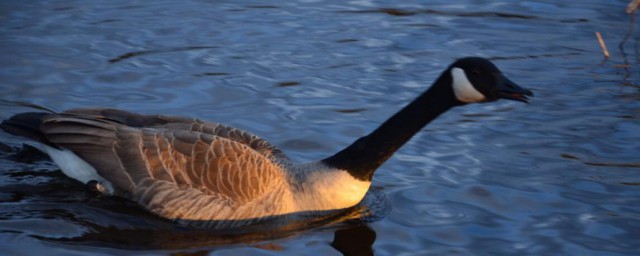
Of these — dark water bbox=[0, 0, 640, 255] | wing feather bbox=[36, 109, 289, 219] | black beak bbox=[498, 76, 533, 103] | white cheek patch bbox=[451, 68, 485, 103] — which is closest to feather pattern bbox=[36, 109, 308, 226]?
wing feather bbox=[36, 109, 289, 219]

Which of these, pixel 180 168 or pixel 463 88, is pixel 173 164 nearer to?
pixel 180 168

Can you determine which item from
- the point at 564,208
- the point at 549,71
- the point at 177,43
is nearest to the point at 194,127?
the point at 564,208

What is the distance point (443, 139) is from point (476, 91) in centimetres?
237

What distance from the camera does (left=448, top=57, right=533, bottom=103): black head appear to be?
804 centimetres

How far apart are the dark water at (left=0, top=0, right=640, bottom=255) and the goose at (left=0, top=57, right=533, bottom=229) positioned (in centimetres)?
26

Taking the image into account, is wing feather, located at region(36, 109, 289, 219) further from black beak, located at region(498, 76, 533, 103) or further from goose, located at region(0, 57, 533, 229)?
black beak, located at region(498, 76, 533, 103)

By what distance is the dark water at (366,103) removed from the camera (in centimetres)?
820

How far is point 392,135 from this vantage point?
8.50m

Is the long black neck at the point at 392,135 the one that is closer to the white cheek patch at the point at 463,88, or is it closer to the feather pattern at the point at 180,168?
the white cheek patch at the point at 463,88

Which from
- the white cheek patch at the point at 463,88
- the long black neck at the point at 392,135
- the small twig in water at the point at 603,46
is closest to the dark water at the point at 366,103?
the small twig in water at the point at 603,46

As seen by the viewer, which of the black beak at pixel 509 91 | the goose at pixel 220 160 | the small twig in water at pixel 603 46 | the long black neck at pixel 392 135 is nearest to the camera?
the black beak at pixel 509 91

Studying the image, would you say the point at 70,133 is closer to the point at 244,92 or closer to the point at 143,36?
the point at 244,92

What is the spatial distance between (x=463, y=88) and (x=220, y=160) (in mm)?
2119

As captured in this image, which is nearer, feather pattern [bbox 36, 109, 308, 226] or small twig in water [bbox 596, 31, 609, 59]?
feather pattern [bbox 36, 109, 308, 226]
